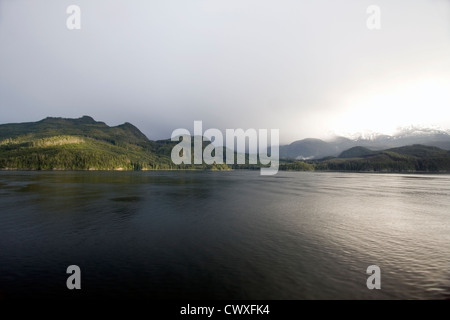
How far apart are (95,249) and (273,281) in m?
20.0

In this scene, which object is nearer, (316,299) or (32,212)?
(316,299)

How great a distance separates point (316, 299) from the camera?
56.0 feet

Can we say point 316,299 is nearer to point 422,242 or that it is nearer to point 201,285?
point 201,285

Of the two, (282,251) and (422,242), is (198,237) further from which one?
(422,242)

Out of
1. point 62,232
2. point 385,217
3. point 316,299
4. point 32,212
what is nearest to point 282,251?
point 316,299

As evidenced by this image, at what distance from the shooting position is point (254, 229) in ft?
120

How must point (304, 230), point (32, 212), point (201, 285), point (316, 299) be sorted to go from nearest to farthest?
point (316, 299) < point (201, 285) < point (304, 230) < point (32, 212)

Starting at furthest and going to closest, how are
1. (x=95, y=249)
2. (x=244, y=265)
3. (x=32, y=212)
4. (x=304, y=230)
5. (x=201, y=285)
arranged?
(x=32, y=212)
(x=304, y=230)
(x=95, y=249)
(x=244, y=265)
(x=201, y=285)

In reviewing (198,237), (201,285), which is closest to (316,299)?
(201,285)

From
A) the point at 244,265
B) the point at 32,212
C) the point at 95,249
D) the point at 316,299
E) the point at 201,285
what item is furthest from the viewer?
the point at 32,212

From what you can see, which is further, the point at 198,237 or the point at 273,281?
the point at 198,237

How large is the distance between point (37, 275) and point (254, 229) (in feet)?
87.8

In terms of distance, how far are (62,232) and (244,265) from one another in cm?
2689

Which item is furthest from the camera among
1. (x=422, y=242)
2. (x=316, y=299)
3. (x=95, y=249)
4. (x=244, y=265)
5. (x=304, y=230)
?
(x=304, y=230)
